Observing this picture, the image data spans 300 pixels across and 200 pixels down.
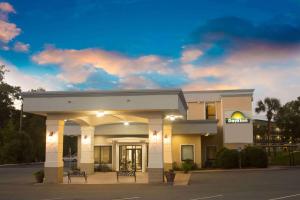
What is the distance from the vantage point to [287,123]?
240 ft

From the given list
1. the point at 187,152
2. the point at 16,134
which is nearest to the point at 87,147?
the point at 187,152

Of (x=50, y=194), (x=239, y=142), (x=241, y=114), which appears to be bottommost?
(x=50, y=194)

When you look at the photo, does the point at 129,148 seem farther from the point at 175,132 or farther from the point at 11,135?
the point at 11,135

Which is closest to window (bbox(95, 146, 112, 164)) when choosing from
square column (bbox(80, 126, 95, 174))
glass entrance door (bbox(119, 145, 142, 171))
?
glass entrance door (bbox(119, 145, 142, 171))

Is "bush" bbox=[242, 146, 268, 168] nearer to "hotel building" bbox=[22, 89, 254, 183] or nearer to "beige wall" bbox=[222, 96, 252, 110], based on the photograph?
"hotel building" bbox=[22, 89, 254, 183]

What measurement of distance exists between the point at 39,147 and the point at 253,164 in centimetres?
3732

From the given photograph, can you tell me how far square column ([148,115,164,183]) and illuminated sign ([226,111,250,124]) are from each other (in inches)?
758

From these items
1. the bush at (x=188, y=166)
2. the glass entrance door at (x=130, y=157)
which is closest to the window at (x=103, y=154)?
the glass entrance door at (x=130, y=157)

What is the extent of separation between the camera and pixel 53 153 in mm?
23797

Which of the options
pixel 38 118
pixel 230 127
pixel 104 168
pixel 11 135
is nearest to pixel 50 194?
pixel 104 168

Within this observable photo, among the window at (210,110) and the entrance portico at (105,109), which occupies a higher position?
the window at (210,110)

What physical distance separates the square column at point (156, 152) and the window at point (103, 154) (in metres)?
14.5

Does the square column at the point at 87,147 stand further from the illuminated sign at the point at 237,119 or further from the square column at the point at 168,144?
the illuminated sign at the point at 237,119

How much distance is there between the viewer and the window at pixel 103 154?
122 feet
